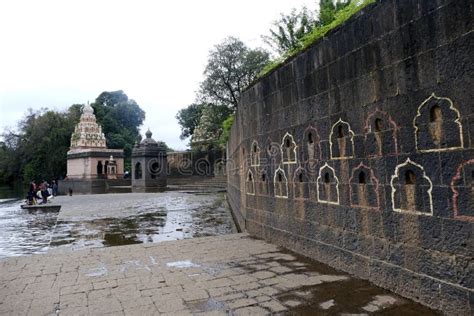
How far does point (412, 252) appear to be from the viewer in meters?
3.37

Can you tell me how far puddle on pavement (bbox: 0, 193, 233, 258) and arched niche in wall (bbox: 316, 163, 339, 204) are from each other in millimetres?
3854

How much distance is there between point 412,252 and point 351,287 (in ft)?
2.49

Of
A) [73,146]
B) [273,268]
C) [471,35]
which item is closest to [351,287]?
[273,268]

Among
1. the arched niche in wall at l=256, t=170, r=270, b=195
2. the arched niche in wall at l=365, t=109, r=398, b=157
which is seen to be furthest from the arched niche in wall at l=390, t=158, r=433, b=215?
→ the arched niche in wall at l=256, t=170, r=270, b=195

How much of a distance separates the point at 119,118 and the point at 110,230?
5096 centimetres

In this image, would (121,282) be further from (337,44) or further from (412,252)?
(337,44)

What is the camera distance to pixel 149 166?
2952cm

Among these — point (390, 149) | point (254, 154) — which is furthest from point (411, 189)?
point (254, 154)

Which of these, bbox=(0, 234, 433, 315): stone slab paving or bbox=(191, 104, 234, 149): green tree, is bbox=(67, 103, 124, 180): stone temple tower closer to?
bbox=(191, 104, 234, 149): green tree

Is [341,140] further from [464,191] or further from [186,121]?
[186,121]

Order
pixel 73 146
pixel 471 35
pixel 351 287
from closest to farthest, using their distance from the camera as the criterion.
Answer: pixel 471 35, pixel 351 287, pixel 73 146

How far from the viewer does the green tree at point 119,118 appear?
53.9 m

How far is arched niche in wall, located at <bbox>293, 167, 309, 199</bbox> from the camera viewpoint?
17.0 ft

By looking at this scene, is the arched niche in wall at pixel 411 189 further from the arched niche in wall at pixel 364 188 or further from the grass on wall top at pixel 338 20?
the grass on wall top at pixel 338 20
